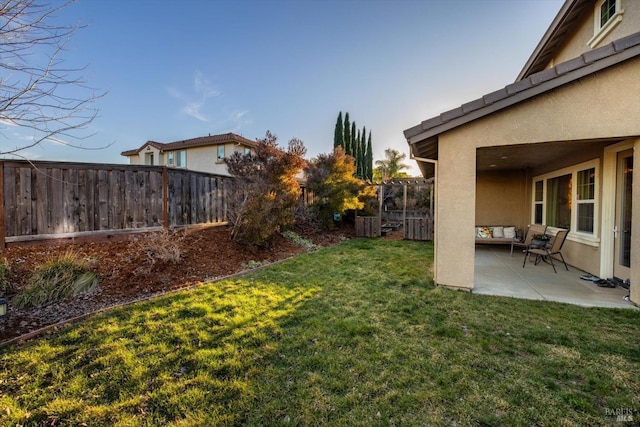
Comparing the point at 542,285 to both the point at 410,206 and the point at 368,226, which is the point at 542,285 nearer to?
the point at 368,226

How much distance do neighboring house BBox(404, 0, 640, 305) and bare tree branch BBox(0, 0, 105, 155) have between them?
4.96 metres

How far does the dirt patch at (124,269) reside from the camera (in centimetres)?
390

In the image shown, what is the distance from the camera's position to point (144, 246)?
5.88 metres

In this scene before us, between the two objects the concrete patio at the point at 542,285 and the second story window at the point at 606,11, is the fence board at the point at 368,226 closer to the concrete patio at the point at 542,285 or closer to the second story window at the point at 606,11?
the concrete patio at the point at 542,285

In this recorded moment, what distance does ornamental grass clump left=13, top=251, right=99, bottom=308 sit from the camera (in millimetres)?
4117

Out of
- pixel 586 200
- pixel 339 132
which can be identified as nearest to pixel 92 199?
pixel 586 200

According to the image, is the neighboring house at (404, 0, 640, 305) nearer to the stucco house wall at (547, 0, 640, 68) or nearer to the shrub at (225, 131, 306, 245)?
the stucco house wall at (547, 0, 640, 68)

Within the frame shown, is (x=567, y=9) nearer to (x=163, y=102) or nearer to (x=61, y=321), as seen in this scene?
(x=61, y=321)

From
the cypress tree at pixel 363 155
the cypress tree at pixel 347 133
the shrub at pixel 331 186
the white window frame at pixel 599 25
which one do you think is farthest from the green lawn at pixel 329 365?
the cypress tree at pixel 363 155

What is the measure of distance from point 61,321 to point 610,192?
9985mm

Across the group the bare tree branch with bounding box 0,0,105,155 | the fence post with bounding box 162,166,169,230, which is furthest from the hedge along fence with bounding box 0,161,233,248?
the bare tree branch with bounding box 0,0,105,155

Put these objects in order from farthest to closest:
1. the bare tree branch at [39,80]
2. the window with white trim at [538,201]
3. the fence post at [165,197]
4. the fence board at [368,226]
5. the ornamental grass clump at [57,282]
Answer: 1. the fence board at [368,226]
2. the window with white trim at [538,201]
3. the fence post at [165,197]
4. the ornamental grass clump at [57,282]
5. the bare tree branch at [39,80]

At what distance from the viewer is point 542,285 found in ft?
18.3

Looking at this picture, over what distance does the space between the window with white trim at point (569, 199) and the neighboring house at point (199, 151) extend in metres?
16.4
